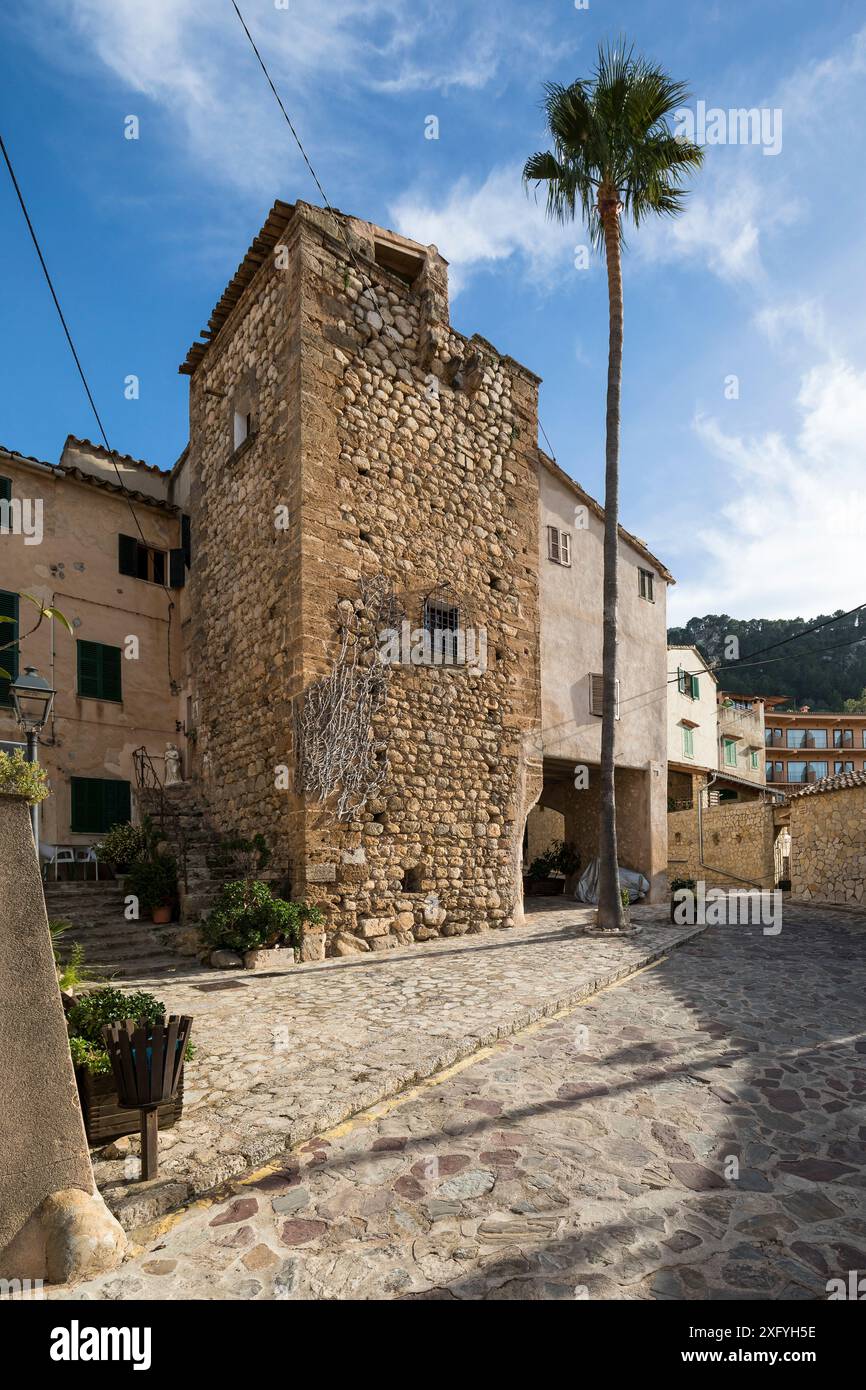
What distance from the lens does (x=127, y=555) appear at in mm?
14922

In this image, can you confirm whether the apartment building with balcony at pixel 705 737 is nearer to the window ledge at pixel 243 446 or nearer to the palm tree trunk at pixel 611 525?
the palm tree trunk at pixel 611 525

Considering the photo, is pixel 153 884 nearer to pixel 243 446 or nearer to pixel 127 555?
pixel 243 446

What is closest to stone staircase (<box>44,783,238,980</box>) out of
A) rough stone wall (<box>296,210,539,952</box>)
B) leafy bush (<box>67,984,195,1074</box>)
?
rough stone wall (<box>296,210,539,952</box>)

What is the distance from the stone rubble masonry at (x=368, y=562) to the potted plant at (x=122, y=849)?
132 centimetres

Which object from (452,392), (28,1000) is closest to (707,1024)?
(28,1000)

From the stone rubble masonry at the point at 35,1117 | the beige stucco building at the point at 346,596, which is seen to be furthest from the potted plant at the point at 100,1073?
the beige stucco building at the point at 346,596

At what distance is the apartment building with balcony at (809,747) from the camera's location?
4616 cm

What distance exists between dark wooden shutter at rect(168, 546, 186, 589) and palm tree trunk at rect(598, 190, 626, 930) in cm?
870

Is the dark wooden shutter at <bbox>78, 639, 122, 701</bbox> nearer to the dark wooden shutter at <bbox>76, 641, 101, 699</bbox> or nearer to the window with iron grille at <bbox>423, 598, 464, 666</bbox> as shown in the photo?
the dark wooden shutter at <bbox>76, 641, 101, 699</bbox>

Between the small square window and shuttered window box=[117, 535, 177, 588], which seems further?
shuttered window box=[117, 535, 177, 588]

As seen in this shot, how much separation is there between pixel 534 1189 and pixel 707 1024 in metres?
3.65

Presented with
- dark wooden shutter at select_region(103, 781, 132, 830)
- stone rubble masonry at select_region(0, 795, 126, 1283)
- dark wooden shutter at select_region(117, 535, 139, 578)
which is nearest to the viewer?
stone rubble masonry at select_region(0, 795, 126, 1283)

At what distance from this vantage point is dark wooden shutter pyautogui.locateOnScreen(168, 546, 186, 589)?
14930 millimetres

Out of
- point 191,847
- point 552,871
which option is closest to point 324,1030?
point 191,847
